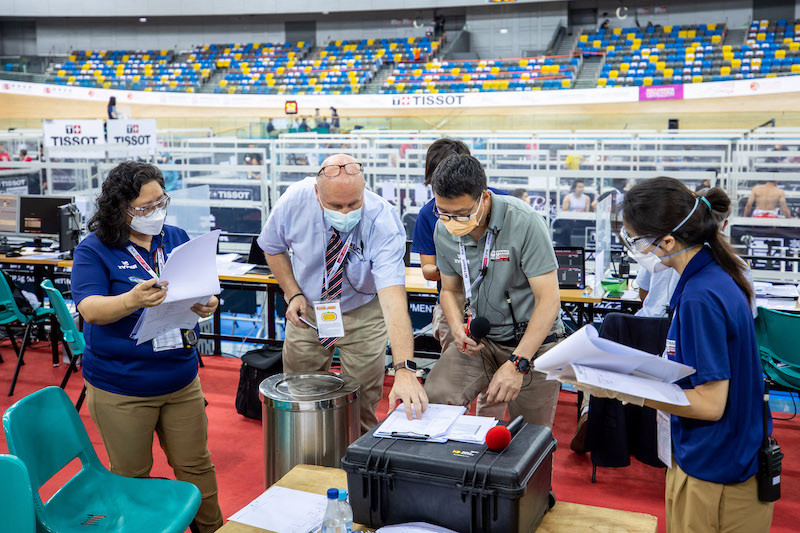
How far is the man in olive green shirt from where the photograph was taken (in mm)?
→ 2299

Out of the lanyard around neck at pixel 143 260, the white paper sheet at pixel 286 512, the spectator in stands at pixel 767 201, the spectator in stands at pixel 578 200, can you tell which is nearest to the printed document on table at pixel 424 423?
the white paper sheet at pixel 286 512

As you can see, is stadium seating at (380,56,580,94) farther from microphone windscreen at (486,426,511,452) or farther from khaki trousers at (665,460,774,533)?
microphone windscreen at (486,426,511,452)

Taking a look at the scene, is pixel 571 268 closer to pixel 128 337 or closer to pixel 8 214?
pixel 128 337

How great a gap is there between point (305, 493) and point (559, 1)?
2181 cm

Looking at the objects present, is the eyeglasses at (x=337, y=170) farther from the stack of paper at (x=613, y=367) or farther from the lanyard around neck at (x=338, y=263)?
the stack of paper at (x=613, y=367)

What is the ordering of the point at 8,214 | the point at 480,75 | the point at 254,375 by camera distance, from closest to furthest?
1. the point at 254,375
2. the point at 8,214
3. the point at 480,75

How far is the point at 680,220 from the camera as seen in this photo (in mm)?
1724

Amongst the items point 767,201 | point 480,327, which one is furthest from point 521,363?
point 767,201

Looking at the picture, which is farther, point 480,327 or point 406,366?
point 480,327

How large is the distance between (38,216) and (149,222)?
4.80 meters

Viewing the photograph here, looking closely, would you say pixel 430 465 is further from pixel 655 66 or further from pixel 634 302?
pixel 655 66

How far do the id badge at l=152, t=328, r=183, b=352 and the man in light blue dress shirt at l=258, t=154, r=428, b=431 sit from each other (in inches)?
20.7

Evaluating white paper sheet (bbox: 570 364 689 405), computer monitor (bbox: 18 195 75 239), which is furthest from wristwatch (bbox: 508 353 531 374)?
computer monitor (bbox: 18 195 75 239)

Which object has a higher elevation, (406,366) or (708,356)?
(708,356)
